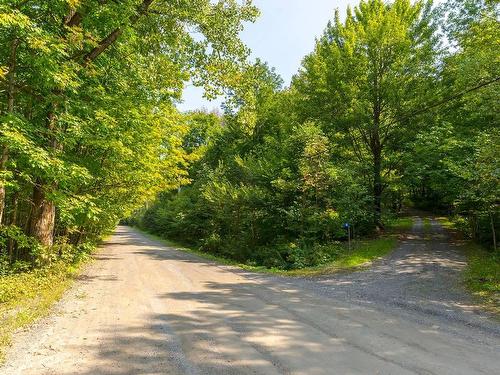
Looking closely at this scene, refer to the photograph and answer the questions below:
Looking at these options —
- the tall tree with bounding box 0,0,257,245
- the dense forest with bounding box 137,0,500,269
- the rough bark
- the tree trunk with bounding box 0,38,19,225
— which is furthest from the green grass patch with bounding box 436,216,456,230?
the tree trunk with bounding box 0,38,19,225

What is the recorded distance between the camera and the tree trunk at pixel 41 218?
37.7 feet

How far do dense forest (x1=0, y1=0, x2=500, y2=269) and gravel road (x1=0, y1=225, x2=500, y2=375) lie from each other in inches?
140

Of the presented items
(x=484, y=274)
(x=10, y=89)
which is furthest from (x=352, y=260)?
(x=10, y=89)

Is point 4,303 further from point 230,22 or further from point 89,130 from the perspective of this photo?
point 230,22

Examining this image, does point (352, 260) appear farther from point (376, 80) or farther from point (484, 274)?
point (376, 80)

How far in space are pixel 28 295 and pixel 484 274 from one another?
1346cm

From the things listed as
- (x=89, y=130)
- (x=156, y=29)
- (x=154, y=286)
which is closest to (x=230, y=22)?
(x=156, y=29)

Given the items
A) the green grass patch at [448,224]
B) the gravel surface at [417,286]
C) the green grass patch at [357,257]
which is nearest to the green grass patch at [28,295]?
the gravel surface at [417,286]

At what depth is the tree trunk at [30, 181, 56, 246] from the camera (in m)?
11.5

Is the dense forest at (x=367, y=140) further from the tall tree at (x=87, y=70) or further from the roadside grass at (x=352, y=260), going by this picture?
the tall tree at (x=87, y=70)

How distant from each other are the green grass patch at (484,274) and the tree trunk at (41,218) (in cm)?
1275

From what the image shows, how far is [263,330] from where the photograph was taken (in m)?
6.51

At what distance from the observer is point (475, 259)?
14570 mm

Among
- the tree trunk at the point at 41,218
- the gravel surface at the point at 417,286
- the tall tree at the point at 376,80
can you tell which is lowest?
the gravel surface at the point at 417,286
